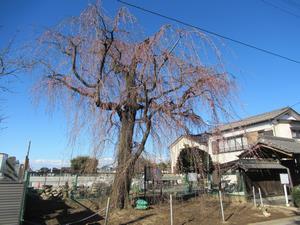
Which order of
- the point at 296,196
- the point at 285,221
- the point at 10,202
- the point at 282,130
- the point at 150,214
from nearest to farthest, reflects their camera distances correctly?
the point at 10,202, the point at 150,214, the point at 285,221, the point at 296,196, the point at 282,130

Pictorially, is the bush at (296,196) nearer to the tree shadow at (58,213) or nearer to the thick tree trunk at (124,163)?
the thick tree trunk at (124,163)

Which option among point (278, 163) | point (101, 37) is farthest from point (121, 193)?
point (278, 163)

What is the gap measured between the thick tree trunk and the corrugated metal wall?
348cm

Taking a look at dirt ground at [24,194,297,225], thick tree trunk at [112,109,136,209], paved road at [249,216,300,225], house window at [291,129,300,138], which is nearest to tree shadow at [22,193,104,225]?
dirt ground at [24,194,297,225]

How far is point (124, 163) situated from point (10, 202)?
381 cm

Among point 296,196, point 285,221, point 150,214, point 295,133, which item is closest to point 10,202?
point 150,214

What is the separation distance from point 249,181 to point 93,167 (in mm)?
10835

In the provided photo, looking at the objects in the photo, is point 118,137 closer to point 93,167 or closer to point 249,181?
point 93,167

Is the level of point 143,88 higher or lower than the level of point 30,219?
higher

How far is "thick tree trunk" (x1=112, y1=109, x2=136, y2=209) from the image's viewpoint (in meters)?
9.62

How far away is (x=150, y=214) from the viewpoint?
10.3 m

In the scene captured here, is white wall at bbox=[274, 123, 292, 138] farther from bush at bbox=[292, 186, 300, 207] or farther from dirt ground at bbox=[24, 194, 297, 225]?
dirt ground at bbox=[24, 194, 297, 225]

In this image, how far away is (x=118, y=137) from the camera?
988cm

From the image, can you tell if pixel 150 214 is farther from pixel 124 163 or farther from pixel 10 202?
pixel 10 202
